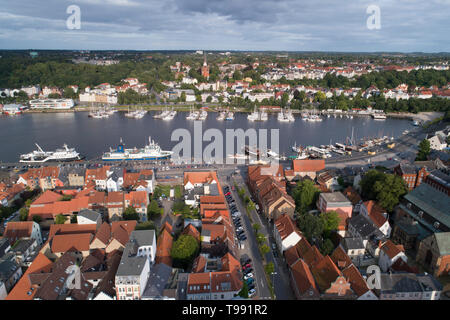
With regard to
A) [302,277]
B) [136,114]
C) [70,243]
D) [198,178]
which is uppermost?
[136,114]

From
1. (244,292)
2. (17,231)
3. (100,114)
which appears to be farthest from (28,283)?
(100,114)

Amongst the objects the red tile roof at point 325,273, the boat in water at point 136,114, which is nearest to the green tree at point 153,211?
the red tile roof at point 325,273

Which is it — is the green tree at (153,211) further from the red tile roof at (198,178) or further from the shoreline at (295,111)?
the shoreline at (295,111)

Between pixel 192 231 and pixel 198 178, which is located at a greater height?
pixel 198 178

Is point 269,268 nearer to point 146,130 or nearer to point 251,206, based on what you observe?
point 251,206

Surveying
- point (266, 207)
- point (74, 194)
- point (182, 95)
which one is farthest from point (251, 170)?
point (182, 95)
